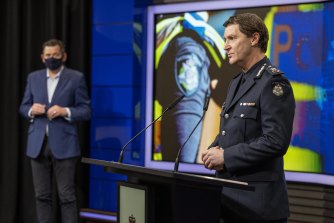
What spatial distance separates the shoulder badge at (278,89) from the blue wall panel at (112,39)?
8.59ft

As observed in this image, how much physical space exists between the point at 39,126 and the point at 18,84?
1039 mm

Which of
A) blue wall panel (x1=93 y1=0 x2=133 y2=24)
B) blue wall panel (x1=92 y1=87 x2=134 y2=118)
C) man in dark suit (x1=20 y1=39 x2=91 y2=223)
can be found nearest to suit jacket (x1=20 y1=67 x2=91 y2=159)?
man in dark suit (x1=20 y1=39 x2=91 y2=223)

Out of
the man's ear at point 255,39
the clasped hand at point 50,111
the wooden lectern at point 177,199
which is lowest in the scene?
the wooden lectern at point 177,199

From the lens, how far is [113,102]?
453 centimetres

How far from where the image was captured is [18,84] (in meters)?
4.86

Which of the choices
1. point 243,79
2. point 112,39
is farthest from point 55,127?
point 243,79

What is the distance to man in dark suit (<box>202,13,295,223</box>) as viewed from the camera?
6.10 ft

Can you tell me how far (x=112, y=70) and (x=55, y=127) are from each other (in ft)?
2.70

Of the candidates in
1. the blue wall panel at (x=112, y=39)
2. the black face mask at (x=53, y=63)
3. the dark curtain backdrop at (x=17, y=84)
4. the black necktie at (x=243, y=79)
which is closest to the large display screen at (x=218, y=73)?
the blue wall panel at (x=112, y=39)

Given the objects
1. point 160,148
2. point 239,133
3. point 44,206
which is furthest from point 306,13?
point 44,206

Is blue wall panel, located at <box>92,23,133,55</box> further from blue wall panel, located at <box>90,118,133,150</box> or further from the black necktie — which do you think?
the black necktie

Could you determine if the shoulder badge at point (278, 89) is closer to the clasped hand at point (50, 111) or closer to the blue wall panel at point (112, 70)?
the clasped hand at point (50, 111)

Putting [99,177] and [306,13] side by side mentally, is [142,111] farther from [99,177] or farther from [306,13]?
[306,13]

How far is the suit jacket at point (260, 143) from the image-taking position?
1.85 m
